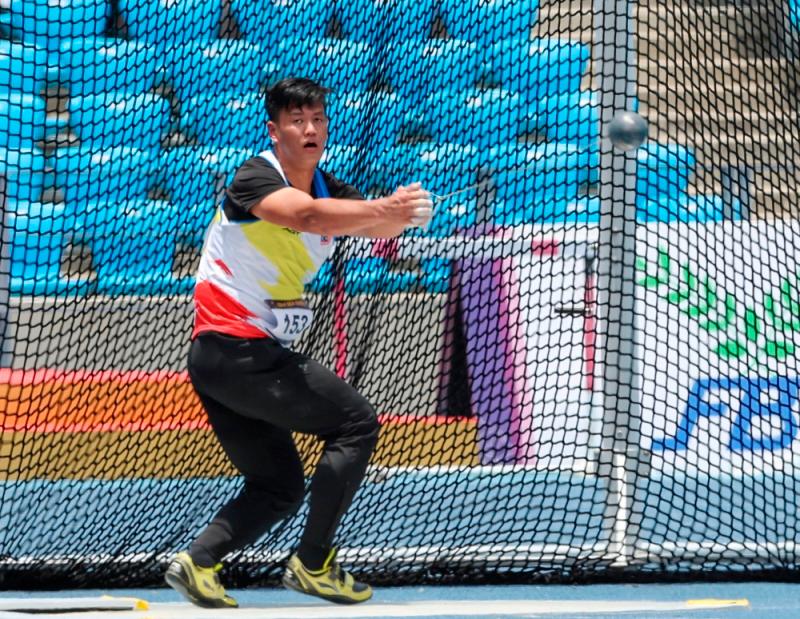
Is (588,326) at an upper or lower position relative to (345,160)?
lower

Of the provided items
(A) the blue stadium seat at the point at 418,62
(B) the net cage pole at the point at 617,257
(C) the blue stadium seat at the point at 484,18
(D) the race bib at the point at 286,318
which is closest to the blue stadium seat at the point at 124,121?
(A) the blue stadium seat at the point at 418,62

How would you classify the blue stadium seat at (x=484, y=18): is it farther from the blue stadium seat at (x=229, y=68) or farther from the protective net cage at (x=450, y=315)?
the blue stadium seat at (x=229, y=68)

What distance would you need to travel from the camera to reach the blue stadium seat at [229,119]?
7.47 meters

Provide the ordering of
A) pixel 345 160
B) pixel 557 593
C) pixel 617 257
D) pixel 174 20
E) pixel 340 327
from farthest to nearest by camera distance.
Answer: pixel 340 327 < pixel 345 160 < pixel 174 20 < pixel 617 257 < pixel 557 593

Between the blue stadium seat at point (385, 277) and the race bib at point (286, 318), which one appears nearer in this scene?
the race bib at point (286, 318)

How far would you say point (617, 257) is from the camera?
566cm

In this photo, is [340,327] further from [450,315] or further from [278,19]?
[278,19]

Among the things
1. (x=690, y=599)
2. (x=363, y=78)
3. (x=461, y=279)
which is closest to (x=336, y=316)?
(x=363, y=78)

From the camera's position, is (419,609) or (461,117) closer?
(419,609)

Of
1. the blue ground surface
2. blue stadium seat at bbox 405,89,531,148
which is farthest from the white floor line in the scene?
blue stadium seat at bbox 405,89,531,148

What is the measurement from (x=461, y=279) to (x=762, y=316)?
175 cm

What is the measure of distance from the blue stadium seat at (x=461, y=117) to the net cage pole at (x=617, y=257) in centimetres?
176

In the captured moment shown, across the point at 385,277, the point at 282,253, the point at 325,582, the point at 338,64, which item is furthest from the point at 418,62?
the point at 325,582

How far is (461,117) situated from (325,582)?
4.28m
